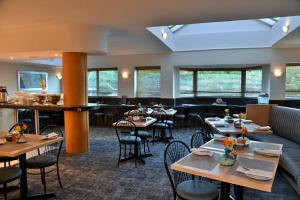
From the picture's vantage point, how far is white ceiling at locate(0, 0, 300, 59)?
3.65m

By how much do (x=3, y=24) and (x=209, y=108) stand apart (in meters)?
6.87

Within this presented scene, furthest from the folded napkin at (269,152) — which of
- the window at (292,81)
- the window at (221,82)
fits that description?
the window at (221,82)

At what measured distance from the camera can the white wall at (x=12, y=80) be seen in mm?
6331

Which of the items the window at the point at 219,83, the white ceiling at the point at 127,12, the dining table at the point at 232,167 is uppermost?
the white ceiling at the point at 127,12

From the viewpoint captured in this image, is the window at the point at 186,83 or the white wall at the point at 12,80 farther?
the window at the point at 186,83

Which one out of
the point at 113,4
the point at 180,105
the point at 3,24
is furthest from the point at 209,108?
the point at 3,24

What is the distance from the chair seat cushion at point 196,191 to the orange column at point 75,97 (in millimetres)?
3350

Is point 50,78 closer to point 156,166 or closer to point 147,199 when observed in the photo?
point 156,166

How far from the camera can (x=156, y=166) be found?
4348mm

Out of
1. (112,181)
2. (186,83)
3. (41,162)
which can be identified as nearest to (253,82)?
(186,83)

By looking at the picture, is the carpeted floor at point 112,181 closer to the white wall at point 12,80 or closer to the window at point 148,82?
the white wall at point 12,80

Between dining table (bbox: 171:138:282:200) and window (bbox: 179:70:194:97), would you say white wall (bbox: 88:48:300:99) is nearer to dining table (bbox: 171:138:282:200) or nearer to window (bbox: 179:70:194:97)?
window (bbox: 179:70:194:97)

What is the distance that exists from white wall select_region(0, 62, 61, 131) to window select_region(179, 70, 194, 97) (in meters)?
5.60

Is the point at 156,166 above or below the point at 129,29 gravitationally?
below
